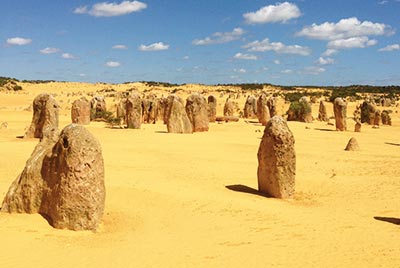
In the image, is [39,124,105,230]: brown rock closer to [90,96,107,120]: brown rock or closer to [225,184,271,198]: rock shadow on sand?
[225,184,271,198]: rock shadow on sand

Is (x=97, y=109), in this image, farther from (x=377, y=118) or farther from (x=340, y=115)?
(x=377, y=118)

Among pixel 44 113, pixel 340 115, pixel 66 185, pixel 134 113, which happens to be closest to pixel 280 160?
pixel 66 185

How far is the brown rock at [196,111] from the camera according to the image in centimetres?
2478

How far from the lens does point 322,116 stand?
3728 centimetres

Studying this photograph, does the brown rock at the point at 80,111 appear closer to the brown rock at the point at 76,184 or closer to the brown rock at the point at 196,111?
the brown rock at the point at 196,111

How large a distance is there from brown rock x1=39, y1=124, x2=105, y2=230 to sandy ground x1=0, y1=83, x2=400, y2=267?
0.72ft

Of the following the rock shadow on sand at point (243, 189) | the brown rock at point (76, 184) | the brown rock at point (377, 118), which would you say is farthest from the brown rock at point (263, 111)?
the brown rock at point (76, 184)

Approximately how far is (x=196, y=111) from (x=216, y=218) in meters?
16.5

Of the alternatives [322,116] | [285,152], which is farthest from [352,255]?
[322,116]

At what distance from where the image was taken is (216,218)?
865cm

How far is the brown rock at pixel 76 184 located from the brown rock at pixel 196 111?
1743 centimetres

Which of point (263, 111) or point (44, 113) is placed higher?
point (263, 111)

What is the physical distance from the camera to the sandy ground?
21.2 feet

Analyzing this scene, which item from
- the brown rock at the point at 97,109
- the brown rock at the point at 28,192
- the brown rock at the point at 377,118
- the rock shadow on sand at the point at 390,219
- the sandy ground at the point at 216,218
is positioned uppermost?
the brown rock at the point at 97,109
